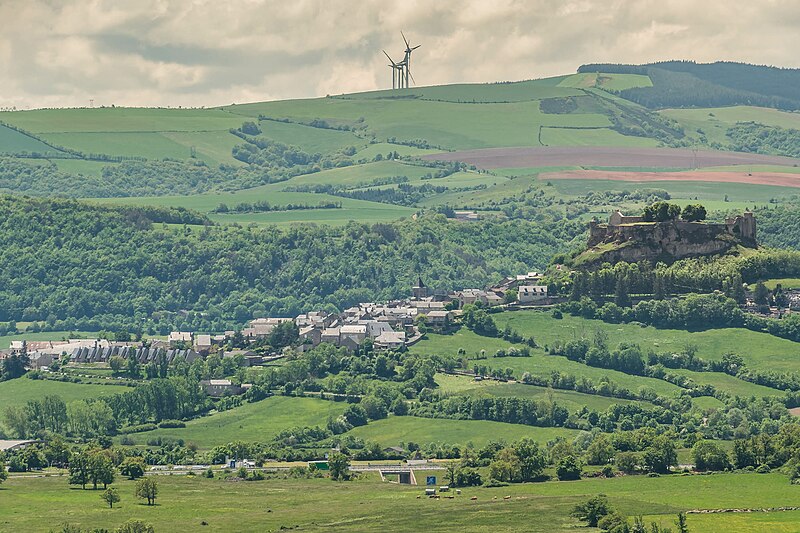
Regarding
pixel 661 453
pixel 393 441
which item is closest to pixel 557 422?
pixel 393 441

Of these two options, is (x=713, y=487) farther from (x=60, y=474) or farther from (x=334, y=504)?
(x=60, y=474)

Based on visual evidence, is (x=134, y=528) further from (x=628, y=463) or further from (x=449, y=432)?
(x=449, y=432)

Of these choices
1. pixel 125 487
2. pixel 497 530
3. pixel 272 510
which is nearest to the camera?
pixel 497 530

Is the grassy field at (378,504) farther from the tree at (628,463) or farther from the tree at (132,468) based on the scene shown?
the tree at (628,463)

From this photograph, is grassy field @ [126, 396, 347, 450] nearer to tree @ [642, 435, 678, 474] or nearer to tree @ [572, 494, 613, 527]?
tree @ [642, 435, 678, 474]

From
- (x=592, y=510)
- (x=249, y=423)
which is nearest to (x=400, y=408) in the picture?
(x=249, y=423)

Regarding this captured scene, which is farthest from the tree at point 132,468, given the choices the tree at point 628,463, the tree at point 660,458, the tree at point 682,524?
the tree at point 682,524
